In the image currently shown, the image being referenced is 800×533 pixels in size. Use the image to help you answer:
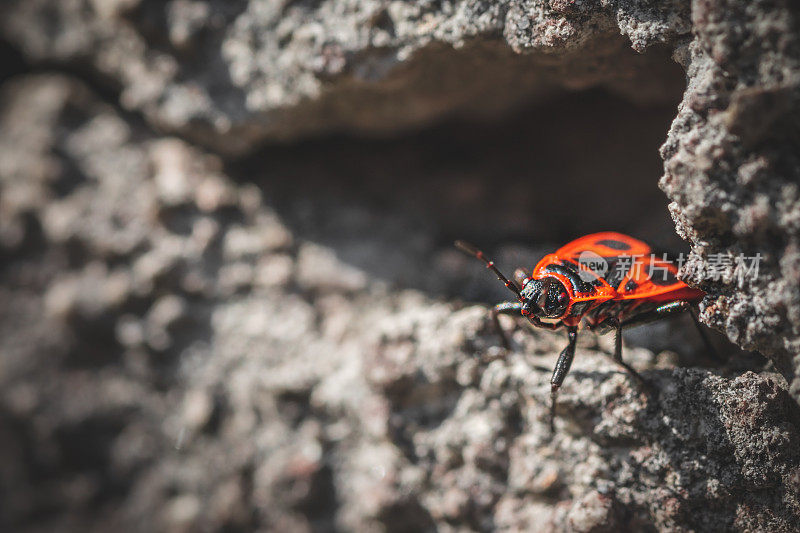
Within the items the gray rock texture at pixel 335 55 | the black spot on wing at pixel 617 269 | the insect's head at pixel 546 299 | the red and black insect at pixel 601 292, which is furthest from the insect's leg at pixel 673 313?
the gray rock texture at pixel 335 55

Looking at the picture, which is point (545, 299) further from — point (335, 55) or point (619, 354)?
point (335, 55)

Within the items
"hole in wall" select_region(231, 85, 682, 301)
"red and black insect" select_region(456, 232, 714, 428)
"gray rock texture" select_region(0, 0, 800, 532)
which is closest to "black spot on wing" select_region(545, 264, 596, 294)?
"red and black insect" select_region(456, 232, 714, 428)

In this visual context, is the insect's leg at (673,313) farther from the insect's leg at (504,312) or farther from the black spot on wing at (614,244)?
the insect's leg at (504,312)

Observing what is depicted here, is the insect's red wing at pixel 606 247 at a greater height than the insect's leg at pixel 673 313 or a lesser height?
greater

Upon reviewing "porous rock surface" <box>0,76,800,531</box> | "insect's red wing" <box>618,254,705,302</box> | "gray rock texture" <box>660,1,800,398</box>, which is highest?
"gray rock texture" <box>660,1,800,398</box>

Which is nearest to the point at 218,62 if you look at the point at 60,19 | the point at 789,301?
the point at 60,19

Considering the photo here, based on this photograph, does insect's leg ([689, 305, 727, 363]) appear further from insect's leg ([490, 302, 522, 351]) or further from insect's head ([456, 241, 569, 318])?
insect's leg ([490, 302, 522, 351])

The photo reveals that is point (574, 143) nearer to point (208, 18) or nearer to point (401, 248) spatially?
point (401, 248)

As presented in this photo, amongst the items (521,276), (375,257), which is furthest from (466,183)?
(521,276)
